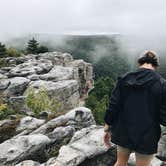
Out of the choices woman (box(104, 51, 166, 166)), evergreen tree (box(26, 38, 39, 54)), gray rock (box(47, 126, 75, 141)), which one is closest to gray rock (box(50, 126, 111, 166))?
gray rock (box(47, 126, 75, 141))

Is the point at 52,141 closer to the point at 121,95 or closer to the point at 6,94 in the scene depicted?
the point at 121,95

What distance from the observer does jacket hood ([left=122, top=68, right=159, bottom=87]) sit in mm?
7809

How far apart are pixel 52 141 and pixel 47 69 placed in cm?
3405

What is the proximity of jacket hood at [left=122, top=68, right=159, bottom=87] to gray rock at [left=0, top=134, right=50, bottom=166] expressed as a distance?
620 centimetres

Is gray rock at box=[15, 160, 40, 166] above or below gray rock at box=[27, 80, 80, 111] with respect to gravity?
above

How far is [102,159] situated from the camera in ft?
41.5

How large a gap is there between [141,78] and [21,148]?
21.8 ft

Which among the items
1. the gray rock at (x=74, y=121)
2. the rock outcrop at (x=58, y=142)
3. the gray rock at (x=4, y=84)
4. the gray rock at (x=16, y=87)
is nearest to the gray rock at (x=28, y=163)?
the rock outcrop at (x=58, y=142)

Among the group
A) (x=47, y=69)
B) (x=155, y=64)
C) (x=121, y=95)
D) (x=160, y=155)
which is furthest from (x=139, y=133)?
(x=47, y=69)

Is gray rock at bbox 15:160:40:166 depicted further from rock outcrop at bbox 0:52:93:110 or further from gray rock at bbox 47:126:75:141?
rock outcrop at bbox 0:52:93:110

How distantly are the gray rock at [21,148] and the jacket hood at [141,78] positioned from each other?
6204 mm

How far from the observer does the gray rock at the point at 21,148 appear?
12.9 metres

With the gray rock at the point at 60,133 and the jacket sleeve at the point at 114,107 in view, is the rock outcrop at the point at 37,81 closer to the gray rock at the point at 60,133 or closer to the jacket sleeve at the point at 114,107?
the gray rock at the point at 60,133

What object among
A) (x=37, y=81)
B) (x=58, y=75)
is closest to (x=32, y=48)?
(x=58, y=75)
